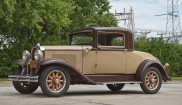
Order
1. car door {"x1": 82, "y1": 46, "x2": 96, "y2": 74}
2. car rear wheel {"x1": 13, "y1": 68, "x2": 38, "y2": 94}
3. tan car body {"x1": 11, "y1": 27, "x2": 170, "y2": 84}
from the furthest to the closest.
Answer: car rear wheel {"x1": 13, "y1": 68, "x2": 38, "y2": 94}, car door {"x1": 82, "y1": 46, "x2": 96, "y2": 74}, tan car body {"x1": 11, "y1": 27, "x2": 170, "y2": 84}

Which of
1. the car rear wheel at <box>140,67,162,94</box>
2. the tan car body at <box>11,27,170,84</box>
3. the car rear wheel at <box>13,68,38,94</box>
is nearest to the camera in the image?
the tan car body at <box>11,27,170,84</box>

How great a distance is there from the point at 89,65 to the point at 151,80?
2161mm

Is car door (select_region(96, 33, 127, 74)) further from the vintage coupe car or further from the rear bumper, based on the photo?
the rear bumper

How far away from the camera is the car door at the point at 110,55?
13.9 m

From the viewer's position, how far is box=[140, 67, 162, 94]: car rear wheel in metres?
14.4

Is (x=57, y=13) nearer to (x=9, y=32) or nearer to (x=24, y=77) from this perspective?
(x=9, y=32)

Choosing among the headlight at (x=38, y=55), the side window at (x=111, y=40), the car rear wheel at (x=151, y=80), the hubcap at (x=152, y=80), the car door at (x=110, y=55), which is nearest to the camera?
the headlight at (x=38, y=55)


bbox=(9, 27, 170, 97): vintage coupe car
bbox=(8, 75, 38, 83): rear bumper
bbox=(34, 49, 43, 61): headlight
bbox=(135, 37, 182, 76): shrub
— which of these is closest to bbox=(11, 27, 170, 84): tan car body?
bbox=(9, 27, 170, 97): vintage coupe car

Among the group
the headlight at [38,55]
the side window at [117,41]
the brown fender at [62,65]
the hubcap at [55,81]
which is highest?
the side window at [117,41]

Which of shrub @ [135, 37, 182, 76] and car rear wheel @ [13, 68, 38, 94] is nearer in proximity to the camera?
car rear wheel @ [13, 68, 38, 94]

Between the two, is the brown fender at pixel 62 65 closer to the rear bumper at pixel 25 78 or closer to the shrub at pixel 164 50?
the rear bumper at pixel 25 78

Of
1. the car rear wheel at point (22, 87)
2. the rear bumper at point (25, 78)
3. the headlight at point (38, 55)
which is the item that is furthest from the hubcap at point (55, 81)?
the car rear wheel at point (22, 87)

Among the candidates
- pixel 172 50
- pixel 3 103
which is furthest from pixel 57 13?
pixel 3 103

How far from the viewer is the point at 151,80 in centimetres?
1459
